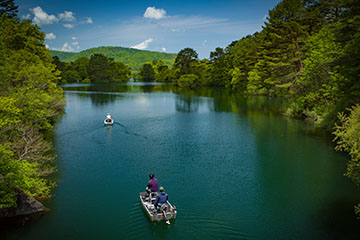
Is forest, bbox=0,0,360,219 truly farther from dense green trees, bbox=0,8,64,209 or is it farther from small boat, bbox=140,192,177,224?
small boat, bbox=140,192,177,224

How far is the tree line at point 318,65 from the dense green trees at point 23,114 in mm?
14466

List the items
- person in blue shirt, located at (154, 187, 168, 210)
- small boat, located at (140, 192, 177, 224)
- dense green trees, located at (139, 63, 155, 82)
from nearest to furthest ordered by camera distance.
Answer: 1. small boat, located at (140, 192, 177, 224)
2. person in blue shirt, located at (154, 187, 168, 210)
3. dense green trees, located at (139, 63, 155, 82)

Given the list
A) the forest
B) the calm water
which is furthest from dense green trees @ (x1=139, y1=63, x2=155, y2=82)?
the calm water

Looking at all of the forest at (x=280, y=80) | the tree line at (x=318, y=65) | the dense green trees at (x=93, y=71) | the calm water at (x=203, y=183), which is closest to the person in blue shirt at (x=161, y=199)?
the calm water at (x=203, y=183)

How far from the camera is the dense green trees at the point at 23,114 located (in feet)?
38.8

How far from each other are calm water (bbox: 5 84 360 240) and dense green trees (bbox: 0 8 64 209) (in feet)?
5.85

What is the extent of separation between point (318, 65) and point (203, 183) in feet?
75.5

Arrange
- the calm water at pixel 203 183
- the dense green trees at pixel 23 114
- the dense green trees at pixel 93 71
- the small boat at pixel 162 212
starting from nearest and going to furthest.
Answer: the dense green trees at pixel 23 114
the calm water at pixel 203 183
the small boat at pixel 162 212
the dense green trees at pixel 93 71

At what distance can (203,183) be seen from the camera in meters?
17.7

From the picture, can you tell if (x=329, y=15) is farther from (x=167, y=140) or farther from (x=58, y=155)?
(x=58, y=155)

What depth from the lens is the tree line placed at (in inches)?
800

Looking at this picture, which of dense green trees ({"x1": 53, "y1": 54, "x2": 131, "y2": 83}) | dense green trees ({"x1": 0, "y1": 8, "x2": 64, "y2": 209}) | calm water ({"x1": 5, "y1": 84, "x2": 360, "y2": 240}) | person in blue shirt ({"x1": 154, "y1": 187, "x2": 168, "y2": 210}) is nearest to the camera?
→ dense green trees ({"x1": 0, "y1": 8, "x2": 64, "y2": 209})

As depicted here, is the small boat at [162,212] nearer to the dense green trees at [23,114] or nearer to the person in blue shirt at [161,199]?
the person in blue shirt at [161,199]

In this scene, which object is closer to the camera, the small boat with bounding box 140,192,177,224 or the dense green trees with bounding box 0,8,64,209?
the dense green trees with bounding box 0,8,64,209
